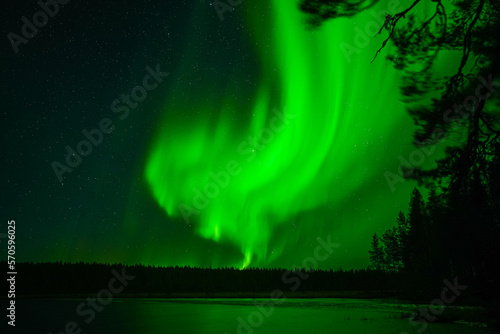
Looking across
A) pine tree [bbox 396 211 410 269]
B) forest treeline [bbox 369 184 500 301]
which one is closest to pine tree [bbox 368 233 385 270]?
pine tree [bbox 396 211 410 269]

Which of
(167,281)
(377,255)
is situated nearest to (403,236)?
(377,255)

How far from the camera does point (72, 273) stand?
470 ft

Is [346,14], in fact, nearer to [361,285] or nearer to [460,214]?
[460,214]

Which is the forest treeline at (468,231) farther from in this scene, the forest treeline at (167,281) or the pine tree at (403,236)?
the forest treeline at (167,281)

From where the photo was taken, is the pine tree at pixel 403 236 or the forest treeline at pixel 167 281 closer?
the pine tree at pixel 403 236

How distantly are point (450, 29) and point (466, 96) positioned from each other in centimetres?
165

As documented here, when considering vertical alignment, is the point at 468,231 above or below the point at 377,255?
above

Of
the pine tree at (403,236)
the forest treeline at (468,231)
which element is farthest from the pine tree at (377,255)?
the forest treeline at (468,231)

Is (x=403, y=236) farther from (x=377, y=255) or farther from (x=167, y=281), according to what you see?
(x=167, y=281)

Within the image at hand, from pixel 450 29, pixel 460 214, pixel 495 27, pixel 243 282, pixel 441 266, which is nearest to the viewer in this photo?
pixel 495 27

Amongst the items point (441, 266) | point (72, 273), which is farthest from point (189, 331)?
point (72, 273)

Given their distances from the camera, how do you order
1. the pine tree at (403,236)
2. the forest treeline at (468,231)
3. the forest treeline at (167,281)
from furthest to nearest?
the forest treeline at (167,281), the pine tree at (403,236), the forest treeline at (468,231)

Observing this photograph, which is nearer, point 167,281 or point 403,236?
point 403,236

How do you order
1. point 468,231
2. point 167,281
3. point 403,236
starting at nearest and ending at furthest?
point 468,231, point 403,236, point 167,281
